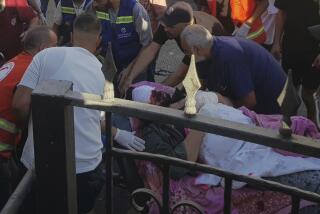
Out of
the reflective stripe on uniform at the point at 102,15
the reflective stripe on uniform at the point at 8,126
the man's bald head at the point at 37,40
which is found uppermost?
the man's bald head at the point at 37,40

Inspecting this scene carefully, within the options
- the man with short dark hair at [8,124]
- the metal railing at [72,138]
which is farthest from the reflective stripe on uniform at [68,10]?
the metal railing at [72,138]

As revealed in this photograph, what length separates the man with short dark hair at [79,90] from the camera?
2818mm

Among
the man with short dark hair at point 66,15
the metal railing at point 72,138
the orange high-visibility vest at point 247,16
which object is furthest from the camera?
the orange high-visibility vest at point 247,16

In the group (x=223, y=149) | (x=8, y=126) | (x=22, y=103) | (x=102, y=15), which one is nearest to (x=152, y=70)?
(x=102, y=15)

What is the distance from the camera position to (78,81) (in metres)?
2.83

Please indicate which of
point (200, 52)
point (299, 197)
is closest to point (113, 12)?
point (200, 52)

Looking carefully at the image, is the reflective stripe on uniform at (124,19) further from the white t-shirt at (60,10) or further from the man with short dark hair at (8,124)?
the man with short dark hair at (8,124)

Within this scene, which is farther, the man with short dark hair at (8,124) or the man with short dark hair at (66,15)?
the man with short dark hair at (66,15)

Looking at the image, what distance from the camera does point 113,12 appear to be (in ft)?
14.0

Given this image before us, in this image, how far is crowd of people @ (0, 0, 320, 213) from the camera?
2908mm

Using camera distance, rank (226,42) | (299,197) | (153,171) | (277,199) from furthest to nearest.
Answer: (226,42) < (153,171) < (277,199) < (299,197)

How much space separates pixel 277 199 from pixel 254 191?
13 centimetres

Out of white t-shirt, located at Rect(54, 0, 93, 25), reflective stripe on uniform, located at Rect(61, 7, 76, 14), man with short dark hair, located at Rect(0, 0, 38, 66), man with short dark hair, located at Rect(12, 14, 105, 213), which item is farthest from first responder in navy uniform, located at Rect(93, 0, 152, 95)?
man with short dark hair, located at Rect(12, 14, 105, 213)

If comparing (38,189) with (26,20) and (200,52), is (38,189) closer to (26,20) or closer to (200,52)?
(200,52)
